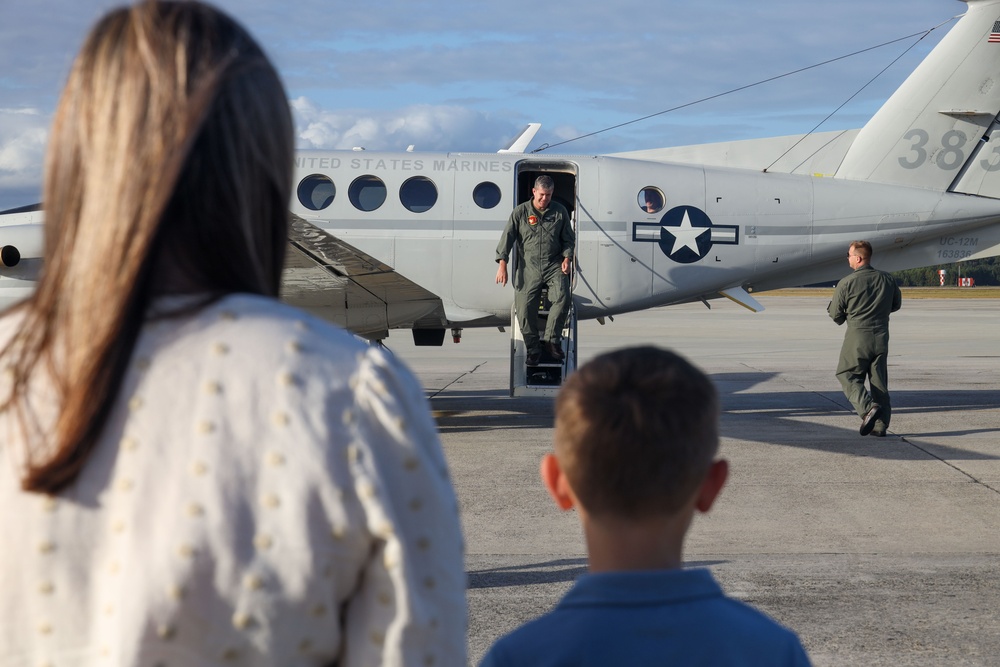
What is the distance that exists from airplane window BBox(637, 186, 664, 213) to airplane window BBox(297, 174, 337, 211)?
386 cm

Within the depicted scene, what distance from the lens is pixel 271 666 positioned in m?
1.28

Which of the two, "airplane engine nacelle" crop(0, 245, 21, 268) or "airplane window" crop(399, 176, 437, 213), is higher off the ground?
"airplane window" crop(399, 176, 437, 213)

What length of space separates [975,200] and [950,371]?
6338mm

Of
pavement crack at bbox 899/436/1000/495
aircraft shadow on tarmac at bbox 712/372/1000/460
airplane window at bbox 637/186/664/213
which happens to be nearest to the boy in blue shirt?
pavement crack at bbox 899/436/1000/495

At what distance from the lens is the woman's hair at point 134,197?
129cm

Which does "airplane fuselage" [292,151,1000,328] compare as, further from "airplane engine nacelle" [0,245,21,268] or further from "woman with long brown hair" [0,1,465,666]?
"woman with long brown hair" [0,1,465,666]

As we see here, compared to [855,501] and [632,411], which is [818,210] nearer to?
[855,501]

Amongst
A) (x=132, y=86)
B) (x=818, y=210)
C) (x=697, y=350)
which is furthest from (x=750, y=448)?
(x=697, y=350)

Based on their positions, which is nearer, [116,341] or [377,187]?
[116,341]

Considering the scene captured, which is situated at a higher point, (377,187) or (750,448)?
(377,187)

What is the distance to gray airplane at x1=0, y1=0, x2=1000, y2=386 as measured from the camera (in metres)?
12.9

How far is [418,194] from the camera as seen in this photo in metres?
12.9

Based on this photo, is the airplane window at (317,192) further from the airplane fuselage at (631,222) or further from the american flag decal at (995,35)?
the american flag decal at (995,35)

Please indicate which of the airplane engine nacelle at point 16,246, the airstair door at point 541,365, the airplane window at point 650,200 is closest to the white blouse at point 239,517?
the airstair door at point 541,365
